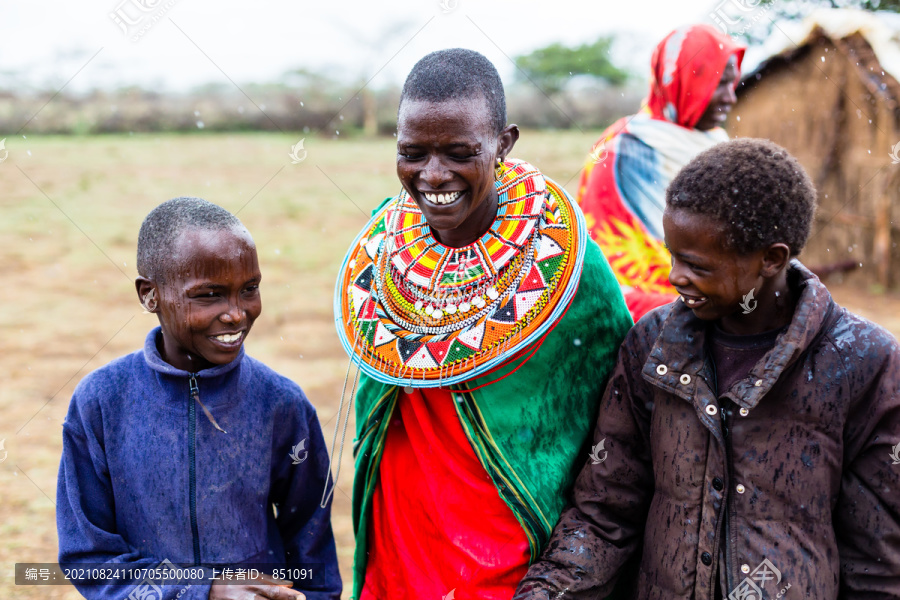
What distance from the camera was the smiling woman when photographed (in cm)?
220

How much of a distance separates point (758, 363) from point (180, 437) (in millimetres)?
1580

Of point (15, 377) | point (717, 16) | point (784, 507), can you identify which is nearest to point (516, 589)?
point (784, 507)

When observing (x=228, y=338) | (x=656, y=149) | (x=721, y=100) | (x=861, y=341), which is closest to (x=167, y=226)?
(x=228, y=338)

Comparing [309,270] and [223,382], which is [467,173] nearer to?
[223,382]

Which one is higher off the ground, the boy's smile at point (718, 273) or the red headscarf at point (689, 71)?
the red headscarf at point (689, 71)

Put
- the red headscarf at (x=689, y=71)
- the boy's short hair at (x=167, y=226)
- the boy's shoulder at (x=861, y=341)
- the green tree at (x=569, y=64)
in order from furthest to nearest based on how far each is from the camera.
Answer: the green tree at (x=569, y=64) < the red headscarf at (x=689, y=71) < the boy's short hair at (x=167, y=226) < the boy's shoulder at (x=861, y=341)

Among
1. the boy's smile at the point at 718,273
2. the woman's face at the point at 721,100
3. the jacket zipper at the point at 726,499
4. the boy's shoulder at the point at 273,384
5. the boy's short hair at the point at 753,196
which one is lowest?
the jacket zipper at the point at 726,499

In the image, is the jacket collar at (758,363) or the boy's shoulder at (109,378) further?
the boy's shoulder at (109,378)

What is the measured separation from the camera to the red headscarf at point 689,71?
3727 millimetres

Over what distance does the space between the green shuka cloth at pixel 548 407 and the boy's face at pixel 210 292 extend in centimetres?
49

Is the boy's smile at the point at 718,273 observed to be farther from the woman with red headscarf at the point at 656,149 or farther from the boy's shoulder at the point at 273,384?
the woman with red headscarf at the point at 656,149

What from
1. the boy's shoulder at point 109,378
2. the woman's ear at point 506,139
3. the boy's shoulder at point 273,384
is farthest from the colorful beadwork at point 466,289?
the boy's shoulder at point 109,378

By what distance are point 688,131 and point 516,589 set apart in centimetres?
241

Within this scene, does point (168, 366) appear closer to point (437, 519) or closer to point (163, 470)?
point (163, 470)
